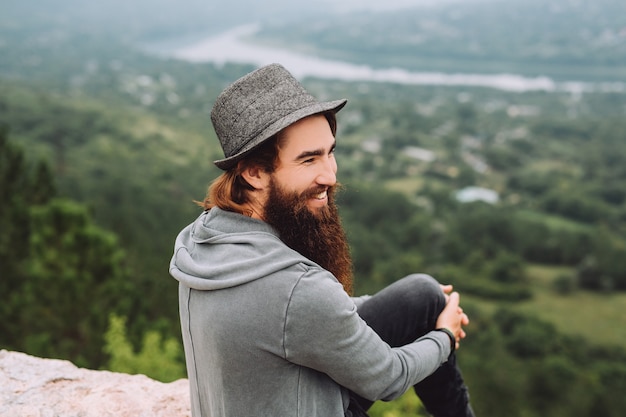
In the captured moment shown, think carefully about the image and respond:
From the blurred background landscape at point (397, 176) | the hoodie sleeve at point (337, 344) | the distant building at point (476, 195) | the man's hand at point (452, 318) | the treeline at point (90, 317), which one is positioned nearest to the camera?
the hoodie sleeve at point (337, 344)

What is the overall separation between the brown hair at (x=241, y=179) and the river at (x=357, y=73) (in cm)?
7152

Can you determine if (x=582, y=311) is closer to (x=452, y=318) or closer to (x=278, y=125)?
(x=452, y=318)

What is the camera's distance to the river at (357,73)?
75.3 meters

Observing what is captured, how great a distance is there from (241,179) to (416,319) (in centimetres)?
86

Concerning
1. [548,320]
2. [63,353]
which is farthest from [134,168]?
[63,353]

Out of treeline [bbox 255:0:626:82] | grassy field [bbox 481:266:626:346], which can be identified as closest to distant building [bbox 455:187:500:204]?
grassy field [bbox 481:266:626:346]

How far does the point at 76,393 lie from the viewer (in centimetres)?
245

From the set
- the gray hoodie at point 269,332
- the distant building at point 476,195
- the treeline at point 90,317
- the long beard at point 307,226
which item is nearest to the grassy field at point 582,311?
the treeline at point 90,317

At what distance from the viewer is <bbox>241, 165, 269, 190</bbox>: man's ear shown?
1682mm

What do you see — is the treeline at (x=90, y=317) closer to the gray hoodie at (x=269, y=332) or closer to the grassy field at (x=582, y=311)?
the gray hoodie at (x=269, y=332)

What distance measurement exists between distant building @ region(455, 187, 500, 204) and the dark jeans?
44.8m

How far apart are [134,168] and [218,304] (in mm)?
47185

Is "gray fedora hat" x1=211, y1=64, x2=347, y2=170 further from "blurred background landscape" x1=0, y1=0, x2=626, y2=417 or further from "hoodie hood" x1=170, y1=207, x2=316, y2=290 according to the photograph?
"blurred background landscape" x1=0, y1=0, x2=626, y2=417

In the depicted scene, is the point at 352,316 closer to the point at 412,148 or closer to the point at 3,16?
the point at 412,148
